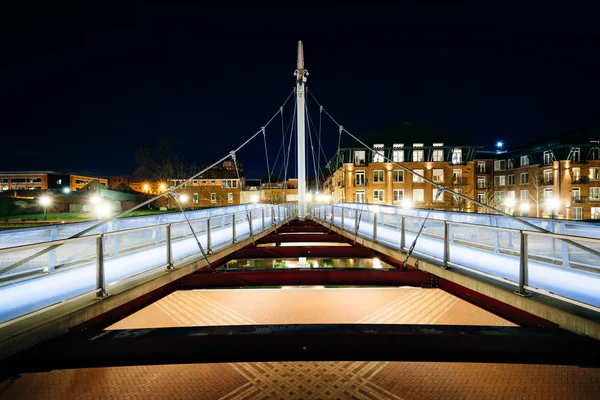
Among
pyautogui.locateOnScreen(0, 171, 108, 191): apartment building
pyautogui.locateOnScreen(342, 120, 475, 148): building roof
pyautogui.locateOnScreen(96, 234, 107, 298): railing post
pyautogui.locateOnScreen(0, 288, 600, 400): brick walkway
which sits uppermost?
pyautogui.locateOnScreen(342, 120, 475, 148): building roof

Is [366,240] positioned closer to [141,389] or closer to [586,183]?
[141,389]

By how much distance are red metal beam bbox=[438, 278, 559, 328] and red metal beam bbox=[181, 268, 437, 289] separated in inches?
43.2

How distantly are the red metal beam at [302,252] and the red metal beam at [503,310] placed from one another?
408 centimetres

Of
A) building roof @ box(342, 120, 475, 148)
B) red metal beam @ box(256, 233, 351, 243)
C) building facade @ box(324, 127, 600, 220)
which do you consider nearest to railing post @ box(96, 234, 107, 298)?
red metal beam @ box(256, 233, 351, 243)

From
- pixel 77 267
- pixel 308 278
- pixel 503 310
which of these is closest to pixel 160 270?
pixel 77 267

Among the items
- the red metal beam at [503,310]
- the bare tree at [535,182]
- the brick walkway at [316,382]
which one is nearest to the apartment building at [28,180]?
the brick walkway at [316,382]

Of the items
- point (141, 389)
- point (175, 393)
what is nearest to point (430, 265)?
point (175, 393)

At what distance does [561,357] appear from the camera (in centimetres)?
375

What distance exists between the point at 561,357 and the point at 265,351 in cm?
377

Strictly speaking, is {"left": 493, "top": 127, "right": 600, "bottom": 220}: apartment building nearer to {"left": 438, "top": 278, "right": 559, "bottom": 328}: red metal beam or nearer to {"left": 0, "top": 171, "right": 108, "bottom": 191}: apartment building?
{"left": 438, "top": 278, "right": 559, "bottom": 328}: red metal beam

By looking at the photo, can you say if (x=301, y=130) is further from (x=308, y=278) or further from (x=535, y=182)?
(x=535, y=182)

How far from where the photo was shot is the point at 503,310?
551 cm

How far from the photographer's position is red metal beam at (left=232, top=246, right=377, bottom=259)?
10.7 meters

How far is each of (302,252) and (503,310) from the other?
702cm
